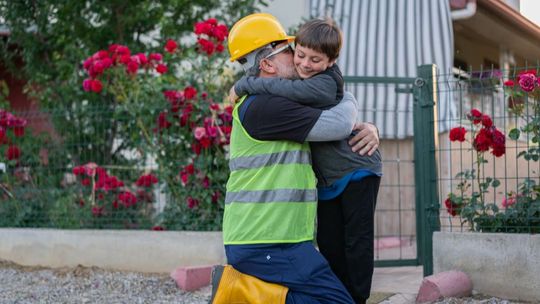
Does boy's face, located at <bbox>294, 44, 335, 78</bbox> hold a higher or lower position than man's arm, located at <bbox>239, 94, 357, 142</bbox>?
higher

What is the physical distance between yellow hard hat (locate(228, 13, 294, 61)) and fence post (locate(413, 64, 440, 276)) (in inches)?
128

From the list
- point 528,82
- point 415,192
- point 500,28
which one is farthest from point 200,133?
point 500,28

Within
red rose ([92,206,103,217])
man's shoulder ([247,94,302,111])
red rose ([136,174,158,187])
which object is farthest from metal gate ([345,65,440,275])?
man's shoulder ([247,94,302,111])

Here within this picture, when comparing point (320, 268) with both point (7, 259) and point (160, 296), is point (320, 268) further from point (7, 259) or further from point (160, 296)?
point (7, 259)

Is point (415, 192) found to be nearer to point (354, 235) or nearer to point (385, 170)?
point (385, 170)

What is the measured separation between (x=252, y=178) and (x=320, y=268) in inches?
15.4

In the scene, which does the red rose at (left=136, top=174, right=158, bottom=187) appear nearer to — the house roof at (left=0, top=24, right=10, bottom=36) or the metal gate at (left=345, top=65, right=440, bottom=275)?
the metal gate at (left=345, top=65, right=440, bottom=275)

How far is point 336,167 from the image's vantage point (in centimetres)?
283

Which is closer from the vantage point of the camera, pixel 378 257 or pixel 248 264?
pixel 248 264

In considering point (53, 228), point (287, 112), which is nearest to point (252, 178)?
point (287, 112)

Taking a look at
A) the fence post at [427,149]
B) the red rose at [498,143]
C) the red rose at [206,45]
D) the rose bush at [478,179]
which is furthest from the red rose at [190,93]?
the red rose at [498,143]

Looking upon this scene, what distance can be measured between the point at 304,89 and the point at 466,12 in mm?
6477

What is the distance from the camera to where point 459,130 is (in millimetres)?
5766

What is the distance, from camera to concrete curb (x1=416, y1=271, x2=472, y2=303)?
16.9 feet
